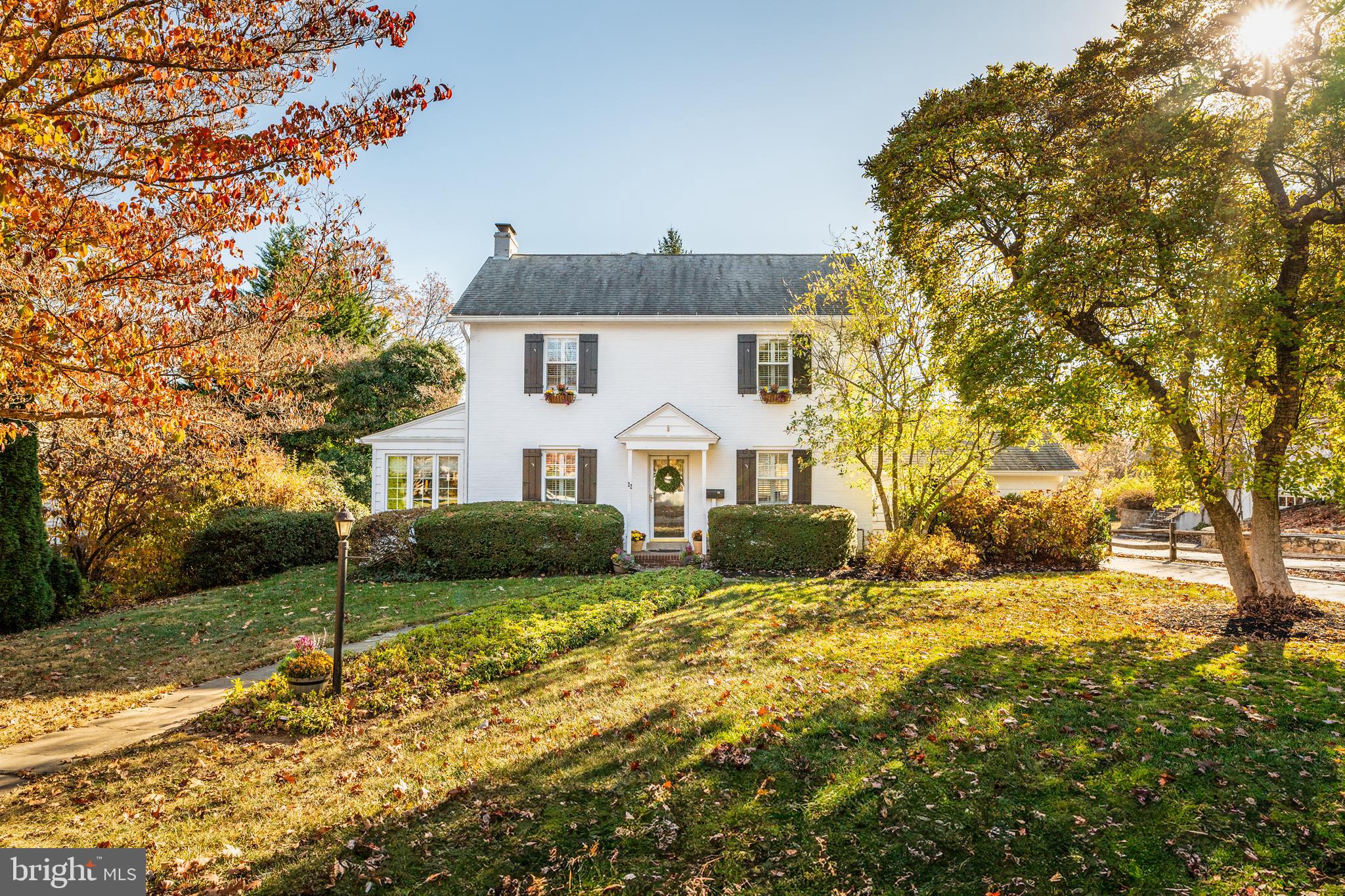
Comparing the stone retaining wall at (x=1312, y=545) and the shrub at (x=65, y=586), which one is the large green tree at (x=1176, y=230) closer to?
the stone retaining wall at (x=1312, y=545)

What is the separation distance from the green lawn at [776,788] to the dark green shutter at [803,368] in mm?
9486

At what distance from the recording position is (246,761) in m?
4.40

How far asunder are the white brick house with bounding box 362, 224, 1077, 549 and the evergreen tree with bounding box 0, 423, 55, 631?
269 inches

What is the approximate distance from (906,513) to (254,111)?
1240 centimetres

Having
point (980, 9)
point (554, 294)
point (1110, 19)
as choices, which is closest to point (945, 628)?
point (1110, 19)

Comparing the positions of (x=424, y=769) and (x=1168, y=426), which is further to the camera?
(x=1168, y=426)

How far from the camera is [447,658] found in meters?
6.32

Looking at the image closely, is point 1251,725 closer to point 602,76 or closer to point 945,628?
point 945,628

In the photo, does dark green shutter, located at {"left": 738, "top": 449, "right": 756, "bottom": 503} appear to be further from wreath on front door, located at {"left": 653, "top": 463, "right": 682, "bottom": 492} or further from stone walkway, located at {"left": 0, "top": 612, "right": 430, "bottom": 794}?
stone walkway, located at {"left": 0, "top": 612, "right": 430, "bottom": 794}

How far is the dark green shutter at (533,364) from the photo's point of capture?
16.0 meters

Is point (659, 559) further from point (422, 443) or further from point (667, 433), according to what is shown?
point (422, 443)

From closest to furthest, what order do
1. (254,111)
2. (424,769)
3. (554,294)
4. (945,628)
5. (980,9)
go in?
1. (424,769)
2. (254,111)
3. (945,628)
4. (980,9)
5. (554,294)

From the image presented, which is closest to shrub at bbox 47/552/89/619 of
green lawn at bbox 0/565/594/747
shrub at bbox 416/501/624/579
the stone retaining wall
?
green lawn at bbox 0/565/594/747

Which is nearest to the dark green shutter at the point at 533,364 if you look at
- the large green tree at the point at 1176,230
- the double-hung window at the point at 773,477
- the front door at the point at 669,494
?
the front door at the point at 669,494
